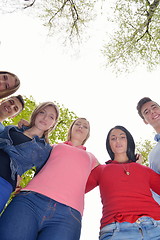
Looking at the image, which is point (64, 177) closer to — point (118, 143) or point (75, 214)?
point (75, 214)

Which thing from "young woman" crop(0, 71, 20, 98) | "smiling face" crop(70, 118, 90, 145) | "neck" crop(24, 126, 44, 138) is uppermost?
"young woman" crop(0, 71, 20, 98)

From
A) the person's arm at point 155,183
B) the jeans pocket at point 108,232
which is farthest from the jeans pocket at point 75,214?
the person's arm at point 155,183

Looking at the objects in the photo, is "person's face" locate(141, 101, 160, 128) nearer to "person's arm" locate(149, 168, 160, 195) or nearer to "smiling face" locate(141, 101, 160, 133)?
"smiling face" locate(141, 101, 160, 133)

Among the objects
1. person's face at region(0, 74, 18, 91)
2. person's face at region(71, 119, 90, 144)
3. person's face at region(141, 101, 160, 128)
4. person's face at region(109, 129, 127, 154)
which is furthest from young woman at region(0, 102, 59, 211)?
person's face at region(141, 101, 160, 128)

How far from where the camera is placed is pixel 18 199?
2471 mm

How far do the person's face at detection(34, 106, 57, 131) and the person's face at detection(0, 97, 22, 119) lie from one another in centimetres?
73

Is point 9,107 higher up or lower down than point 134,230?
higher up

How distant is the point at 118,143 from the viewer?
141 inches

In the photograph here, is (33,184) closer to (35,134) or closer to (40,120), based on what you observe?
(35,134)

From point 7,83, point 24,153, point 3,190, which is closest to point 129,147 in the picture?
point 24,153

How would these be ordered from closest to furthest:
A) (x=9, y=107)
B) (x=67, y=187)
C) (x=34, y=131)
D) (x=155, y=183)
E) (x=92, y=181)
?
(x=67, y=187), (x=155, y=183), (x=92, y=181), (x=34, y=131), (x=9, y=107)

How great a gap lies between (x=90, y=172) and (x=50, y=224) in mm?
1218

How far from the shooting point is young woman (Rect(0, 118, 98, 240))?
86.2 inches

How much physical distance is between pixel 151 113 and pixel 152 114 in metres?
0.03
